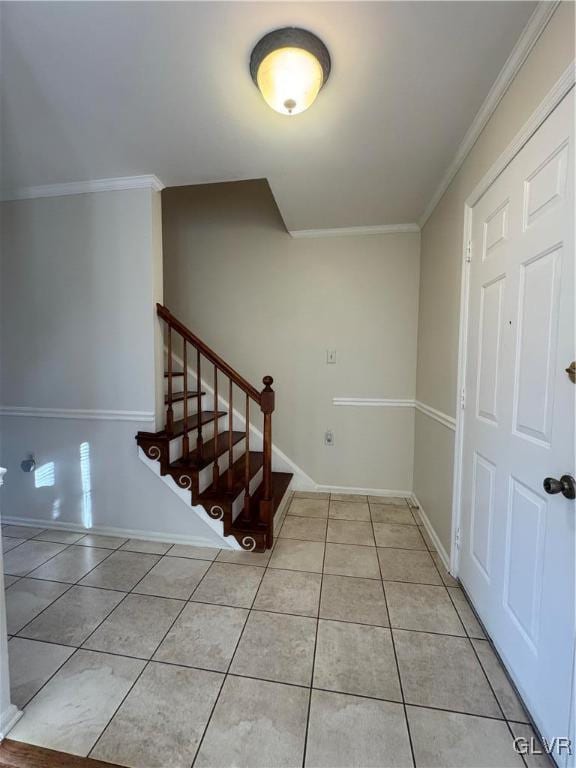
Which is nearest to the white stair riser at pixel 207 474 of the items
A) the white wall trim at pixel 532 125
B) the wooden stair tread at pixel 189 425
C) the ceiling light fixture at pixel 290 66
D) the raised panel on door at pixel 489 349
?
the wooden stair tread at pixel 189 425

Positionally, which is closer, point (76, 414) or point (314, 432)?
point (76, 414)

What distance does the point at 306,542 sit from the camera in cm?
217

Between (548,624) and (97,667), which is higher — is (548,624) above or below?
above

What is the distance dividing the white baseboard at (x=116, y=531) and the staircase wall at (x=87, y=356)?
0.04ft

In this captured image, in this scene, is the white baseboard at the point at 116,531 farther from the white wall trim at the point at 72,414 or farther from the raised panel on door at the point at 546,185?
the raised panel on door at the point at 546,185

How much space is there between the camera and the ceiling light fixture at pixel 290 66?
3.72ft

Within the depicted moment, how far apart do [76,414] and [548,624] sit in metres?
2.73

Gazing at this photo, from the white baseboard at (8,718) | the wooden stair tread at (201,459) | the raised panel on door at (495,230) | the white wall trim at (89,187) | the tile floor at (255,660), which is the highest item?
the white wall trim at (89,187)

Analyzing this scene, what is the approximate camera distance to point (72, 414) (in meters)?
2.28

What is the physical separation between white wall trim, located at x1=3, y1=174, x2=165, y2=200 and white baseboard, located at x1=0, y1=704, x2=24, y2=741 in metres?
2.60

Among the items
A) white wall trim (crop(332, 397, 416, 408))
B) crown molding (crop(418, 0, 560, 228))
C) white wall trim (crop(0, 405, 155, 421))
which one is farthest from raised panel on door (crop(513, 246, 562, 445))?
white wall trim (crop(0, 405, 155, 421))

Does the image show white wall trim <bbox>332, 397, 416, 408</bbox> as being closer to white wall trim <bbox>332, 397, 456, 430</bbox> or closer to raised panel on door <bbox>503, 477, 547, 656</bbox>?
white wall trim <bbox>332, 397, 456, 430</bbox>

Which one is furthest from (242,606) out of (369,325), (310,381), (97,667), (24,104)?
(24,104)

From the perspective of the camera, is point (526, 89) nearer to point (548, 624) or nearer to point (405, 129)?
point (405, 129)
